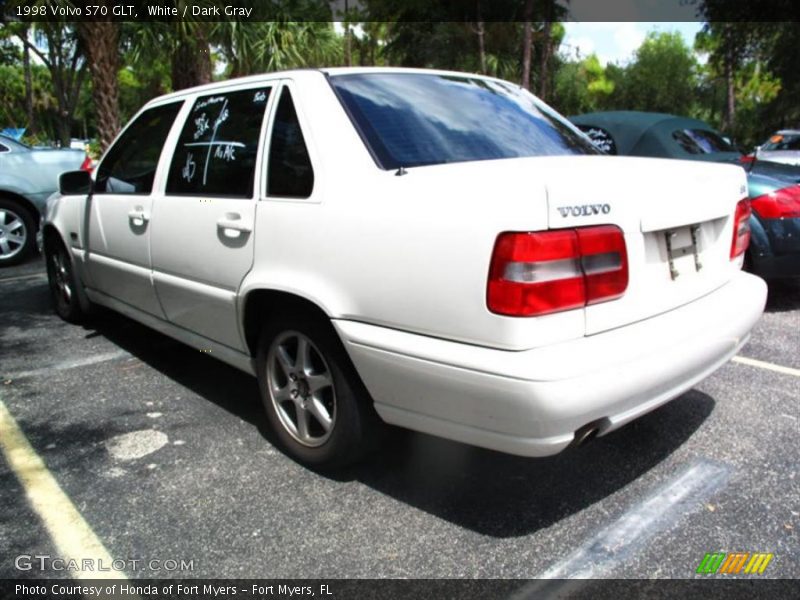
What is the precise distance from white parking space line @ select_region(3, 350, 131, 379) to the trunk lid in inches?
132

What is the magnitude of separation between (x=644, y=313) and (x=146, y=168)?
2853 mm

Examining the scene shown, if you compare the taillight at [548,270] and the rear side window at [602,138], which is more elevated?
the rear side window at [602,138]

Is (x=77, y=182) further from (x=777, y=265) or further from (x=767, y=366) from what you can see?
(x=777, y=265)

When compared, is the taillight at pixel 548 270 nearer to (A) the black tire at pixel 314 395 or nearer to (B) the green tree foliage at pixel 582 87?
(A) the black tire at pixel 314 395

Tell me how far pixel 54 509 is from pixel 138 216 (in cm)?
164

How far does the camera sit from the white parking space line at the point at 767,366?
3.90 m

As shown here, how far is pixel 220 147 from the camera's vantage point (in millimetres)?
3178

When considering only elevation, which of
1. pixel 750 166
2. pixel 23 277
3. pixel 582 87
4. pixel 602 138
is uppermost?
pixel 582 87

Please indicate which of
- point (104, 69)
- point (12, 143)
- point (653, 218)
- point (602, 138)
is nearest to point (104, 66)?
point (104, 69)

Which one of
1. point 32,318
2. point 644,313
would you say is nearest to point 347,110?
point 644,313

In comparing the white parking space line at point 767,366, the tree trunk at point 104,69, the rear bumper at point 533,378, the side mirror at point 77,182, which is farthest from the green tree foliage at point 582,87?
the rear bumper at point 533,378

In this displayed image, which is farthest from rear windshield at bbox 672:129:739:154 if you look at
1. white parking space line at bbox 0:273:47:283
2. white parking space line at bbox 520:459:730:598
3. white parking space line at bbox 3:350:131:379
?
white parking space line at bbox 0:273:47:283

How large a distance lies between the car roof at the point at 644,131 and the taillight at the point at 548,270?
17.3 ft

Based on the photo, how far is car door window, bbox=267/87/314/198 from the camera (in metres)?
2.65
